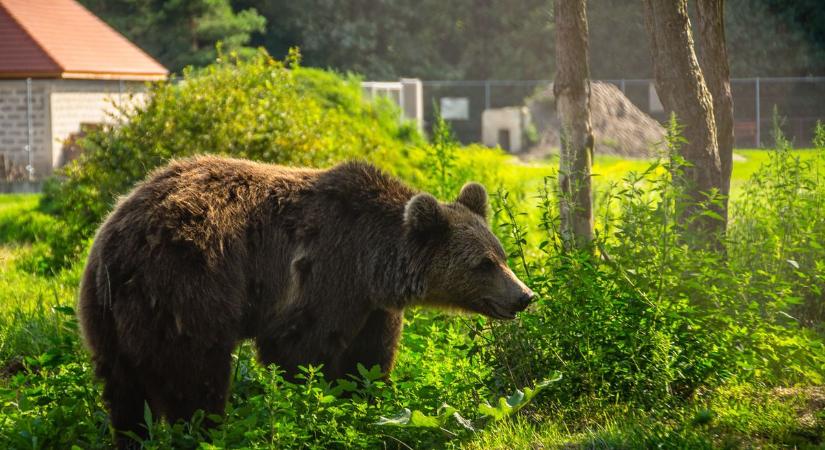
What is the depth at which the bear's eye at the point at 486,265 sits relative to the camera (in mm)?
7152

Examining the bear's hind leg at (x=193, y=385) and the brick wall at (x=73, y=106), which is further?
the brick wall at (x=73, y=106)

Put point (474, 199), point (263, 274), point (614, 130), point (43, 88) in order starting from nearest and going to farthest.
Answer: point (263, 274)
point (474, 199)
point (43, 88)
point (614, 130)

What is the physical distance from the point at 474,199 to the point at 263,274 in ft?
4.94

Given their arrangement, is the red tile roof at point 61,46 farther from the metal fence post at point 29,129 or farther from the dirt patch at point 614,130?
the dirt patch at point 614,130

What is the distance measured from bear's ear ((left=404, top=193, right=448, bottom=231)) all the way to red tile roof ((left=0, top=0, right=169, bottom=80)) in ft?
81.2

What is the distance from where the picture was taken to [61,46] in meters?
31.6

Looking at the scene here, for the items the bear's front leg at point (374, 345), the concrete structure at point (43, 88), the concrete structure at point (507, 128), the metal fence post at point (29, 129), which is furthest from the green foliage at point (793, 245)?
the concrete structure at point (507, 128)

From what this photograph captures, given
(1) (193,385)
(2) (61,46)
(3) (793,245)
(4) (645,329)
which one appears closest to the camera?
(1) (193,385)

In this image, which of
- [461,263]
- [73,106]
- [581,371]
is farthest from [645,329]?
[73,106]

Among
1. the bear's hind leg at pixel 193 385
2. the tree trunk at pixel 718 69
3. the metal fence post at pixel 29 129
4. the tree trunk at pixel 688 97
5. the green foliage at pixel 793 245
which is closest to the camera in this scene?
the bear's hind leg at pixel 193 385

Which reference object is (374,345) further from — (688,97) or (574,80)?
(574,80)

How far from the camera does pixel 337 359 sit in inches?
271

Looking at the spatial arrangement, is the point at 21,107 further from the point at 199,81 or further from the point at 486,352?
the point at 486,352

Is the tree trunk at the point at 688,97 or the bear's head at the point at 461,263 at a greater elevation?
the tree trunk at the point at 688,97
